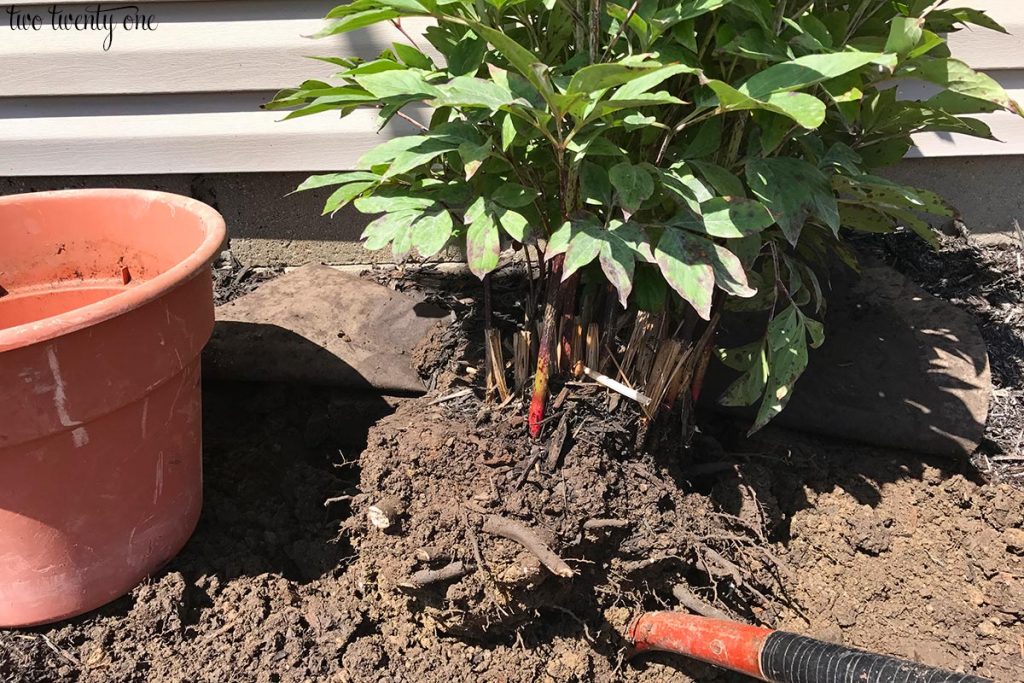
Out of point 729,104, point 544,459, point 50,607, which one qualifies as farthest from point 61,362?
point 729,104

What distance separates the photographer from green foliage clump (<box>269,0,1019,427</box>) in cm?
125

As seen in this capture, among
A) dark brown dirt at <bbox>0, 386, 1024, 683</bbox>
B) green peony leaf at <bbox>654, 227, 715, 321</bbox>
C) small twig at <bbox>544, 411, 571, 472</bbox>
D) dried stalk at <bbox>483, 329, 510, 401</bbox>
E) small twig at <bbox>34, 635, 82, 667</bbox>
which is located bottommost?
small twig at <bbox>34, 635, 82, 667</bbox>

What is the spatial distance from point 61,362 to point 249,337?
80cm

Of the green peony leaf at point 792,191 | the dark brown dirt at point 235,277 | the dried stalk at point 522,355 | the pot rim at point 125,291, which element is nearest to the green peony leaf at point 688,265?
the green peony leaf at point 792,191

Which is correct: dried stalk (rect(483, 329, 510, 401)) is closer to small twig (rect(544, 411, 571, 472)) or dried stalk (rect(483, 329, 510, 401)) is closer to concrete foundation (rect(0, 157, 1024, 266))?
small twig (rect(544, 411, 571, 472))

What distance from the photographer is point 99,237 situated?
1.88m

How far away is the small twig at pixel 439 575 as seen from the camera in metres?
1.57

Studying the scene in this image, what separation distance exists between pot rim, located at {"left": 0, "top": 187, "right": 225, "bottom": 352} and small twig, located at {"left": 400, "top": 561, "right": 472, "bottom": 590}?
76cm

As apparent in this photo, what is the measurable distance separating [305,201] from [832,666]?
2.21 meters

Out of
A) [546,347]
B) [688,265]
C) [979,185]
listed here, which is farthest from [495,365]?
[979,185]

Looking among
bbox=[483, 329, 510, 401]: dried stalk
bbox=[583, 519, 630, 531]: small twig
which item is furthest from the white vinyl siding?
bbox=[583, 519, 630, 531]: small twig

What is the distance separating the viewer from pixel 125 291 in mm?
1539

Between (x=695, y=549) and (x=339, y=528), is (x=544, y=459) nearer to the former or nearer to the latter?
(x=695, y=549)

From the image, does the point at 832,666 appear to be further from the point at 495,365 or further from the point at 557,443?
the point at 495,365
